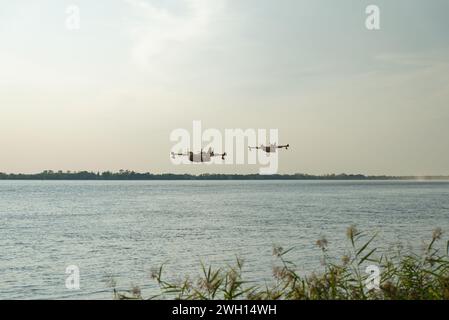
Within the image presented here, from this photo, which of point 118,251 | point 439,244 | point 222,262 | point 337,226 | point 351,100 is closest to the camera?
point 222,262

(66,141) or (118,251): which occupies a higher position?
(66,141)

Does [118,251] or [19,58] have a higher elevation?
[19,58]

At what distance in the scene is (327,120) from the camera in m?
71.6

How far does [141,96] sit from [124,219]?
64.3 m

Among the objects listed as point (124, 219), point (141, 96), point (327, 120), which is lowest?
point (124, 219)

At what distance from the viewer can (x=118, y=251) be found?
135 feet

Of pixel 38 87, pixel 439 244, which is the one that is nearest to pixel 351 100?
pixel 439 244

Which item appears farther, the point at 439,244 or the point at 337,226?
the point at 337,226

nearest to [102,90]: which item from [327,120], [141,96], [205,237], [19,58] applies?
[141,96]
